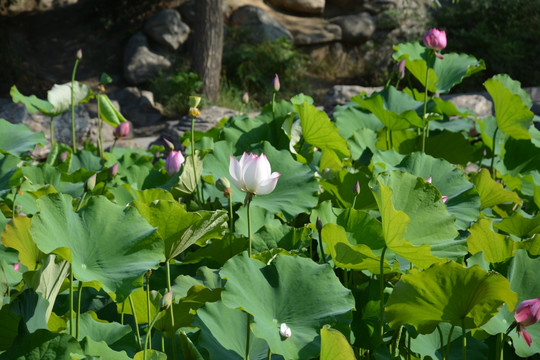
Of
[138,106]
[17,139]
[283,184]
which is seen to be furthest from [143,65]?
[283,184]

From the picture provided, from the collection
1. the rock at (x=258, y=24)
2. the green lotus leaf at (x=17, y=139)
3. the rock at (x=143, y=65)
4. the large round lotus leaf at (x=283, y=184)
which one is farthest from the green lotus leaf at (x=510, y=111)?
the rock at (x=258, y=24)

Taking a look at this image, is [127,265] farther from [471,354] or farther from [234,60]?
[234,60]

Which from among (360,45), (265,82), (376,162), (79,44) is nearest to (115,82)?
(79,44)

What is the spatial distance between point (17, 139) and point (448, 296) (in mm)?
1216

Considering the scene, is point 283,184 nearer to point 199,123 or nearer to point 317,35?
point 199,123

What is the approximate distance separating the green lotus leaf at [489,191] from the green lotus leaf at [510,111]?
30 cm

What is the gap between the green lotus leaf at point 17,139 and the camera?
1.55 meters

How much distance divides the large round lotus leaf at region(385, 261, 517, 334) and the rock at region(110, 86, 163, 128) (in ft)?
25.4

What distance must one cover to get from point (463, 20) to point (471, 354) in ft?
27.3

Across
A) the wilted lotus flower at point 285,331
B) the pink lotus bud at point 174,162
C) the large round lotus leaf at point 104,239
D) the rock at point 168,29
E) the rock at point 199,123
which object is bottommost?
the rock at point 168,29

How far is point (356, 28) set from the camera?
10031mm

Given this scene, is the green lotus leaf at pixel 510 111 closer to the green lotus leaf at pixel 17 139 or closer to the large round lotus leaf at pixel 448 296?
the large round lotus leaf at pixel 448 296

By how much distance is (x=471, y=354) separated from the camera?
969 mm

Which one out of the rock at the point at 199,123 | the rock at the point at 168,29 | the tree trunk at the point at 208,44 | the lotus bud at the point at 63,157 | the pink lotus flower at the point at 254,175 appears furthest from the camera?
the rock at the point at 168,29
